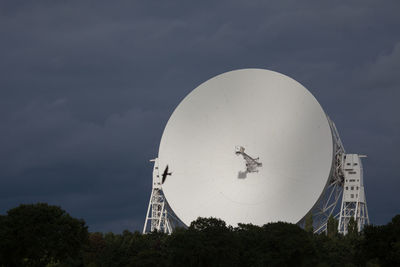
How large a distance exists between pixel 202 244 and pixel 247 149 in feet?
68.3

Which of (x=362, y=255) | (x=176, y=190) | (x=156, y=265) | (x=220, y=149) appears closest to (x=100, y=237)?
(x=176, y=190)

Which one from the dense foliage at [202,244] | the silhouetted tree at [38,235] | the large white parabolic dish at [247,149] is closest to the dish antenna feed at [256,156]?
the large white parabolic dish at [247,149]

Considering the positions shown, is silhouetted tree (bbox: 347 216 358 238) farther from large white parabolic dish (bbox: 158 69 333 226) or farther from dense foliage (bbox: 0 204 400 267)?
dense foliage (bbox: 0 204 400 267)

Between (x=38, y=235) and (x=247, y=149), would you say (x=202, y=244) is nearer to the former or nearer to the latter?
(x=38, y=235)

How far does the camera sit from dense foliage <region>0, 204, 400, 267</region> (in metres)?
71.8

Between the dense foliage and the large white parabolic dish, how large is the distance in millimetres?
9661

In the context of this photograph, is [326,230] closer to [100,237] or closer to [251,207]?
[251,207]

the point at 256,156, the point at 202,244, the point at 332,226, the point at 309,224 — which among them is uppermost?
the point at 256,156

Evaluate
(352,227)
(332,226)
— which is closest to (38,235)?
(332,226)

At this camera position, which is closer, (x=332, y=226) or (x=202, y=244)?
(x=202, y=244)

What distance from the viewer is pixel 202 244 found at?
72.4 metres

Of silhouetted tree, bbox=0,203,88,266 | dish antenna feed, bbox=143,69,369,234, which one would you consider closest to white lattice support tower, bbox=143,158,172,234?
dish antenna feed, bbox=143,69,369,234

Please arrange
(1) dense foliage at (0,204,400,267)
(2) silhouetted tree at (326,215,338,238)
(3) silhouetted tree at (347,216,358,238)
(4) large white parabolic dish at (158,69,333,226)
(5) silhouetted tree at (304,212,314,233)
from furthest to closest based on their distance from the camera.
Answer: (2) silhouetted tree at (326,215,338,238) < (3) silhouetted tree at (347,216,358,238) < (5) silhouetted tree at (304,212,314,233) < (4) large white parabolic dish at (158,69,333,226) < (1) dense foliage at (0,204,400,267)

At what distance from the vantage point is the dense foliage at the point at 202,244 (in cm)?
7181
